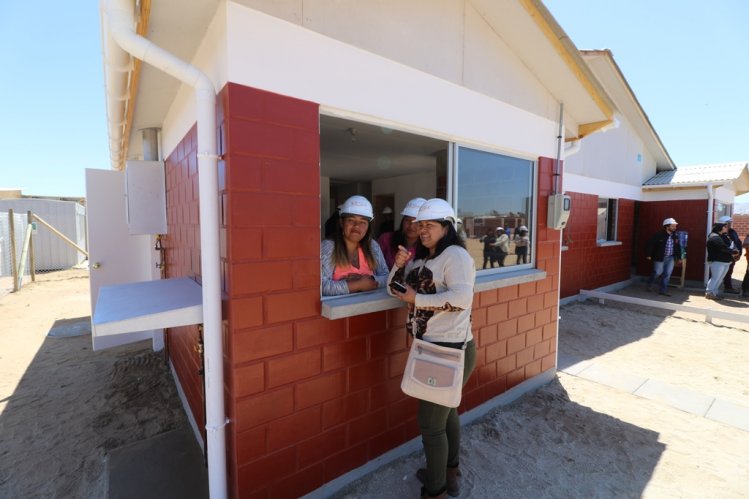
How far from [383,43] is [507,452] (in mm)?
3132

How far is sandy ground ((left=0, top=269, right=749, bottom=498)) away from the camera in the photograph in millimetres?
2520

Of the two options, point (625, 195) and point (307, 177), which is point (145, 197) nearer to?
point (307, 177)

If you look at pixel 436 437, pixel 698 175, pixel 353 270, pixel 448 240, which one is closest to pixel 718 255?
pixel 698 175

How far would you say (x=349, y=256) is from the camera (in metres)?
2.52

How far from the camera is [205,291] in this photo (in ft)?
6.31

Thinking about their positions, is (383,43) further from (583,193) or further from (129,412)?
(583,193)

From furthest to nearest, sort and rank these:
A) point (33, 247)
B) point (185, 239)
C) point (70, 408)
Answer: point (33, 247)
point (70, 408)
point (185, 239)

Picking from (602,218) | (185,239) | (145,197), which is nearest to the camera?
(185,239)

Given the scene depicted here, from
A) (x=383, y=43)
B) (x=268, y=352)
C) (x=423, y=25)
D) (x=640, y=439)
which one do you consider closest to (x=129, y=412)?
(x=268, y=352)

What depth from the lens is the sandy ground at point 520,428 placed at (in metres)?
2.52

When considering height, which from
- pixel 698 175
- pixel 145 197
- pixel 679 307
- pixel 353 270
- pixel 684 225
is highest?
pixel 698 175

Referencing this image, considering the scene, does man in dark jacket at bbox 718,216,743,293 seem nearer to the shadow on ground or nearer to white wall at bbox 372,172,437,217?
white wall at bbox 372,172,437,217

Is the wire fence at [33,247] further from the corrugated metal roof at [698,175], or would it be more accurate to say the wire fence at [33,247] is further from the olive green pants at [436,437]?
the corrugated metal roof at [698,175]

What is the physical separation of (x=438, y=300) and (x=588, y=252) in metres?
7.77
